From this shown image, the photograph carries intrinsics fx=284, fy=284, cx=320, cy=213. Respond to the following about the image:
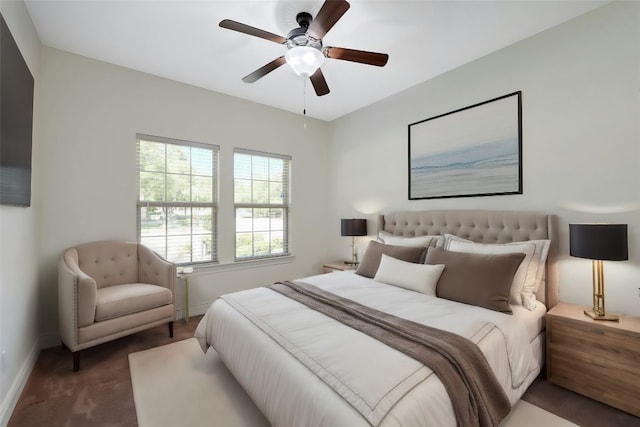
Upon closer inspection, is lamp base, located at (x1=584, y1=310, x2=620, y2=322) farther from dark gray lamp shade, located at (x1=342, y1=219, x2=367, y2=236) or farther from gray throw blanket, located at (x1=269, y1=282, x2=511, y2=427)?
dark gray lamp shade, located at (x1=342, y1=219, x2=367, y2=236)

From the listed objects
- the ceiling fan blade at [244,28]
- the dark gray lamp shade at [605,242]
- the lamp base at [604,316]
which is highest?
the ceiling fan blade at [244,28]

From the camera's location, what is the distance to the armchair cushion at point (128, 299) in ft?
7.89

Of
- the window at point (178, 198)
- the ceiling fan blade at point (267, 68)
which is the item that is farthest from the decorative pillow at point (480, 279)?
the window at point (178, 198)

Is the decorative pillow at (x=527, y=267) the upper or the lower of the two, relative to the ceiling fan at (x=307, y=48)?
lower

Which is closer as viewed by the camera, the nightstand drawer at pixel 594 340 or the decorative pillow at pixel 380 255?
the nightstand drawer at pixel 594 340

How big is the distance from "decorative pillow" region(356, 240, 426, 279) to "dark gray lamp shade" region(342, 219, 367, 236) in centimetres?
74

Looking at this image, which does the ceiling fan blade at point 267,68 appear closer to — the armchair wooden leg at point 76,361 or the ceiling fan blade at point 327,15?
the ceiling fan blade at point 327,15

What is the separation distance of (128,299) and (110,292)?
26 cm

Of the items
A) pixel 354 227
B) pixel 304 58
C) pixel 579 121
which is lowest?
pixel 354 227

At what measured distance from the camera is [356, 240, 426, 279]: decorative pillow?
2805 millimetres

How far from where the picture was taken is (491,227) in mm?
2748

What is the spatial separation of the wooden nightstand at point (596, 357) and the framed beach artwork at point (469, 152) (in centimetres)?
118

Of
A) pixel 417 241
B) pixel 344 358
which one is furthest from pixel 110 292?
pixel 417 241

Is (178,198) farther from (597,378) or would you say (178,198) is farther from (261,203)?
(597,378)
